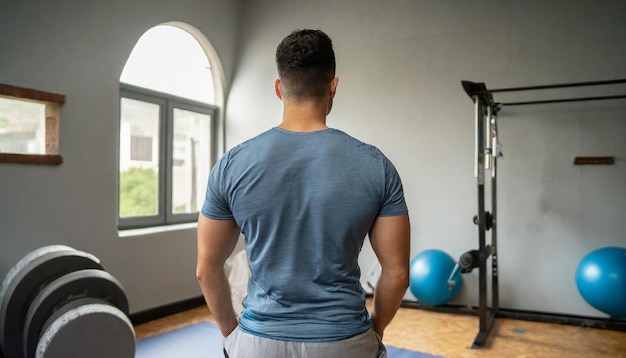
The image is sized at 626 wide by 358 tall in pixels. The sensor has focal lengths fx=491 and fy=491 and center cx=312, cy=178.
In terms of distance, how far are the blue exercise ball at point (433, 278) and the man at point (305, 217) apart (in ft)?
10.2

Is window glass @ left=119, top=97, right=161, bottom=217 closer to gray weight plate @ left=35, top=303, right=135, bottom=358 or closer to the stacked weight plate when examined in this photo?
the stacked weight plate

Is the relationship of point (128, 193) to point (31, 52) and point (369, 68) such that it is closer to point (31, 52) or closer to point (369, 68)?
point (31, 52)

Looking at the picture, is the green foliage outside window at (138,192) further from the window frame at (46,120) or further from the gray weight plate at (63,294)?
the gray weight plate at (63,294)

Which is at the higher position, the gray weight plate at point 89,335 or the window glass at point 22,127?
the window glass at point 22,127

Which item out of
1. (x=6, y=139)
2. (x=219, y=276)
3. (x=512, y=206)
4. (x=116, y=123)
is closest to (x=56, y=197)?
(x=6, y=139)

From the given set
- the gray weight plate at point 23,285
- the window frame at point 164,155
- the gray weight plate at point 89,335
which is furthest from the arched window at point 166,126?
the gray weight plate at point 89,335

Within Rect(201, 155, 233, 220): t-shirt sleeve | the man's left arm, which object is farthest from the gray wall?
Rect(201, 155, 233, 220): t-shirt sleeve

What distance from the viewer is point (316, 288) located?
96 cm

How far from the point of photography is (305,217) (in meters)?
0.95

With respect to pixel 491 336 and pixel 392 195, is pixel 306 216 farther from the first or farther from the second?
pixel 491 336

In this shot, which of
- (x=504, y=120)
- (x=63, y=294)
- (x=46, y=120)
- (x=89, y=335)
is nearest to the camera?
(x=89, y=335)

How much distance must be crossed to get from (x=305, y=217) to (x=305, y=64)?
1.05 ft

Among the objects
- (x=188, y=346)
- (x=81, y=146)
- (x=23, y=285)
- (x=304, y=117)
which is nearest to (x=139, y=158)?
(x=81, y=146)

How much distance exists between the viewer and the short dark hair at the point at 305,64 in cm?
102
